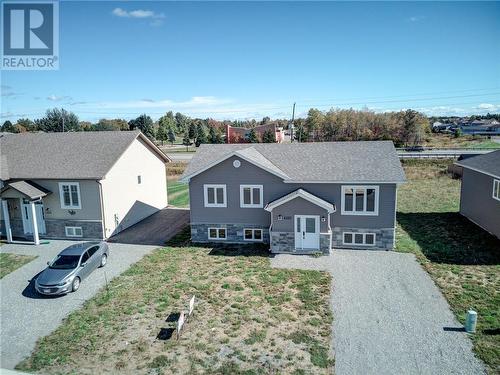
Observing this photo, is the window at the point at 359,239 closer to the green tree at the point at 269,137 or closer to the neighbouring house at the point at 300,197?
the neighbouring house at the point at 300,197

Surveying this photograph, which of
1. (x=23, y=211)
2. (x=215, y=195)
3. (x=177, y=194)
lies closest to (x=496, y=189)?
(x=215, y=195)

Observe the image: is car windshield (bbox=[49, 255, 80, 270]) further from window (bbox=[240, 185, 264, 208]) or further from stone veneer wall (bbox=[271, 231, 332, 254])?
stone veneer wall (bbox=[271, 231, 332, 254])

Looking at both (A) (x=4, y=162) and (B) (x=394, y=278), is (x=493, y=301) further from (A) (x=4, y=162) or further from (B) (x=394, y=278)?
(A) (x=4, y=162)

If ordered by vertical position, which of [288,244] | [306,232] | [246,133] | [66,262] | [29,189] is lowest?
[288,244]

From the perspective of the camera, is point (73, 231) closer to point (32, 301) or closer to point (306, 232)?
point (32, 301)

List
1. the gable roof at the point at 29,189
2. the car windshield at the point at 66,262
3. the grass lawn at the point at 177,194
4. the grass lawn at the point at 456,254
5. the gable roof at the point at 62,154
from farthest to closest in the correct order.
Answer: the grass lawn at the point at 177,194 → the gable roof at the point at 62,154 → the gable roof at the point at 29,189 → the car windshield at the point at 66,262 → the grass lawn at the point at 456,254

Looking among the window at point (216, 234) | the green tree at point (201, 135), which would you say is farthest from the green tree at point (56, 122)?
the window at point (216, 234)
